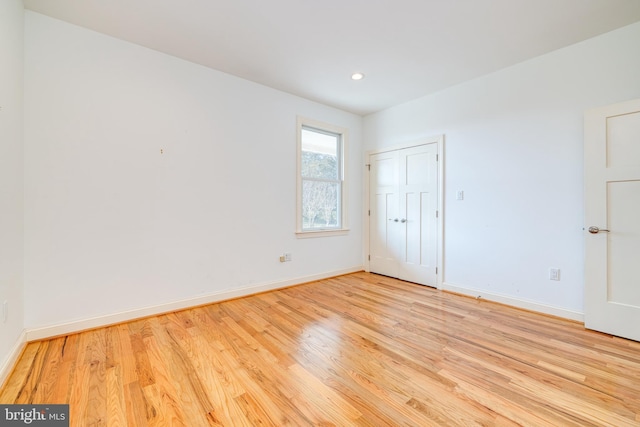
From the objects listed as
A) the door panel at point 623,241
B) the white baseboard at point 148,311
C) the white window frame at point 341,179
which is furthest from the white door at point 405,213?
the door panel at point 623,241

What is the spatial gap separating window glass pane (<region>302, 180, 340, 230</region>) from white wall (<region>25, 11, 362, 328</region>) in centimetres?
32

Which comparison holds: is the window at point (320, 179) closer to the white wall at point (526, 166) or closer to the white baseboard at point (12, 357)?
the white wall at point (526, 166)

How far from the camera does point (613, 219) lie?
227cm

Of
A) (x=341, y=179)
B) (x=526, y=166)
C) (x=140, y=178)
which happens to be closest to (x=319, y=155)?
(x=341, y=179)

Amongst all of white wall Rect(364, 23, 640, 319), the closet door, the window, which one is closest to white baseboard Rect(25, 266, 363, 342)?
the window

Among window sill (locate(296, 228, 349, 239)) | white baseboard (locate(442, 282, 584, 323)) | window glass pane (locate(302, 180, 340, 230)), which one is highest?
window glass pane (locate(302, 180, 340, 230))

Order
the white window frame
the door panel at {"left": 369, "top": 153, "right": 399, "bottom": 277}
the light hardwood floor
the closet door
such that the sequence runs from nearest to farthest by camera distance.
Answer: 1. the light hardwood floor
2. the closet door
3. the white window frame
4. the door panel at {"left": 369, "top": 153, "right": 399, "bottom": 277}

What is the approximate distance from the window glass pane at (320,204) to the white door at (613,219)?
113 inches

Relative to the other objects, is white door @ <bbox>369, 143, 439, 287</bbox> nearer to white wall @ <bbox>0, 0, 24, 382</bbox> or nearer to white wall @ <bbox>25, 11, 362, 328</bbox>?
white wall @ <bbox>25, 11, 362, 328</bbox>

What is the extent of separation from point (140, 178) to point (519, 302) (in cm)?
410

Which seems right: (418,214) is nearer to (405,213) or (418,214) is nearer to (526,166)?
(405,213)

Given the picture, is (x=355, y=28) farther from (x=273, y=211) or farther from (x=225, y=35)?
(x=273, y=211)

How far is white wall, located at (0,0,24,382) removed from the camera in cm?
168

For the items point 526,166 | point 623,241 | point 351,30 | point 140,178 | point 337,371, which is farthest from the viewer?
point 526,166
